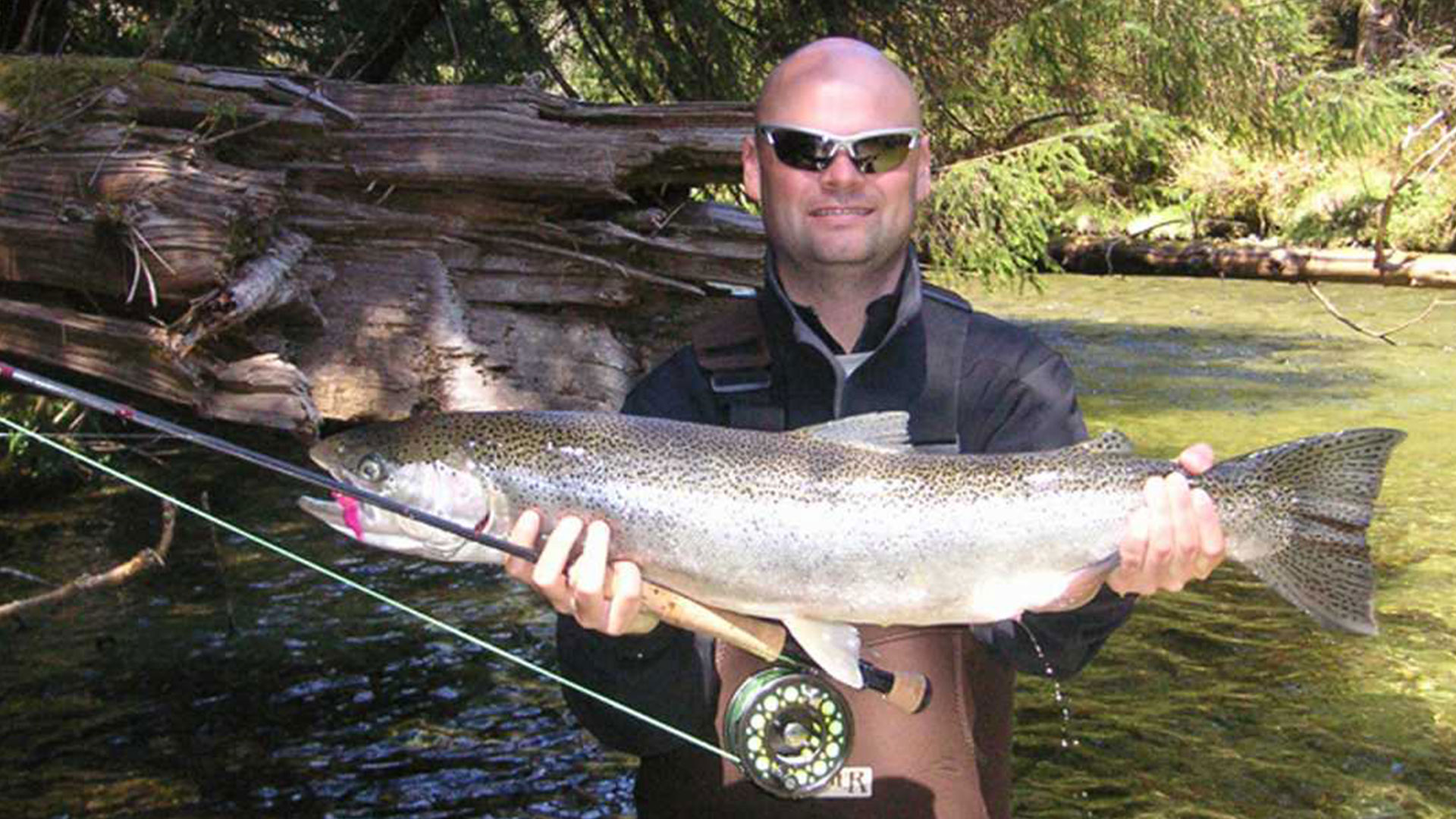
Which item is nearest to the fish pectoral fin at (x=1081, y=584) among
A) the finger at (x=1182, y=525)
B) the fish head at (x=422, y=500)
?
the finger at (x=1182, y=525)

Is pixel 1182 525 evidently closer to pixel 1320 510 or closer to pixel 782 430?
pixel 1320 510

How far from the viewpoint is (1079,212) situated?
21.9m

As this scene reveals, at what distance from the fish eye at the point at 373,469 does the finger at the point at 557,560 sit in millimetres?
439

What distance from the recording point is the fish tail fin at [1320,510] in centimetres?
310

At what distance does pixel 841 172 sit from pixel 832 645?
93 centimetres

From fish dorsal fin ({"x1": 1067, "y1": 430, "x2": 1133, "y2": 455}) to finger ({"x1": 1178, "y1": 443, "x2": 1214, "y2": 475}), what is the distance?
11 centimetres

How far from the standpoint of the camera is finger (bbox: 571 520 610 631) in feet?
9.93

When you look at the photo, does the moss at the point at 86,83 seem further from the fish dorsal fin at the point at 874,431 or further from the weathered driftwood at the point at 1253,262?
the weathered driftwood at the point at 1253,262

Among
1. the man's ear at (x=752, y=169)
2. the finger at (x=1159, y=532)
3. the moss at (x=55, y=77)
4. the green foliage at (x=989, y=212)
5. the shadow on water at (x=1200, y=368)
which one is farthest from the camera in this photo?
the shadow on water at (x=1200, y=368)

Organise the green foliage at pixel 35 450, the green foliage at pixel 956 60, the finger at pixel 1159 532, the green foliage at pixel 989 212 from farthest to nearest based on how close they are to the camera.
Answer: the green foliage at pixel 989 212, the green foliage at pixel 956 60, the green foliage at pixel 35 450, the finger at pixel 1159 532

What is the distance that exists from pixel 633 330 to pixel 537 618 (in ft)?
6.24

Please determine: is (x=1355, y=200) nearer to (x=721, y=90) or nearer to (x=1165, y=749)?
(x=721, y=90)

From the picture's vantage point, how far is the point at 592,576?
302cm

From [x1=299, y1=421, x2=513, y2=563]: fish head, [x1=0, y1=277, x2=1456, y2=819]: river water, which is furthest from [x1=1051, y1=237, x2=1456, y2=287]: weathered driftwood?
[x1=299, y1=421, x2=513, y2=563]: fish head
